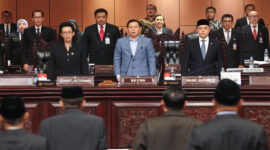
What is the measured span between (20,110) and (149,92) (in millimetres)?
2041

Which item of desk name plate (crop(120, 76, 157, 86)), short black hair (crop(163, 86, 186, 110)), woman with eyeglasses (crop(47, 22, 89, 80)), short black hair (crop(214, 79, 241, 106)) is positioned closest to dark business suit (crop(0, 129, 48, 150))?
short black hair (crop(163, 86, 186, 110))

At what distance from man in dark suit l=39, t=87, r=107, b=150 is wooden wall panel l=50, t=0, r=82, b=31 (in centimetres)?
810

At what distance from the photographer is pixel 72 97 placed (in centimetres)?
316

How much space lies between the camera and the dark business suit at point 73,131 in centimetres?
309

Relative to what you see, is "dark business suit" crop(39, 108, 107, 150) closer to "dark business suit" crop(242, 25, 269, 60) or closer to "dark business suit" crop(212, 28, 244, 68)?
"dark business suit" crop(212, 28, 244, 68)

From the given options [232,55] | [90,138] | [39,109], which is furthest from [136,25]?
[90,138]

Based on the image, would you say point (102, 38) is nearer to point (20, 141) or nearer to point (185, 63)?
point (185, 63)

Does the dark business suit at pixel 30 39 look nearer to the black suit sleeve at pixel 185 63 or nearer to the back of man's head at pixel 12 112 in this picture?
the black suit sleeve at pixel 185 63

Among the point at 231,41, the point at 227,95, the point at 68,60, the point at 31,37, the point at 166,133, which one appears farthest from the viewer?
the point at 231,41

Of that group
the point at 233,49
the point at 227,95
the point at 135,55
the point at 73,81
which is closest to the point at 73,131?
the point at 227,95

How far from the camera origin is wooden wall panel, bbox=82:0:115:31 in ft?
36.5

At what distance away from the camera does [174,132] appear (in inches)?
116

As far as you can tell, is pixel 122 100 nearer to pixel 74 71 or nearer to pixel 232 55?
pixel 74 71

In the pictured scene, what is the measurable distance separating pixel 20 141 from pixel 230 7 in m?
8.85
